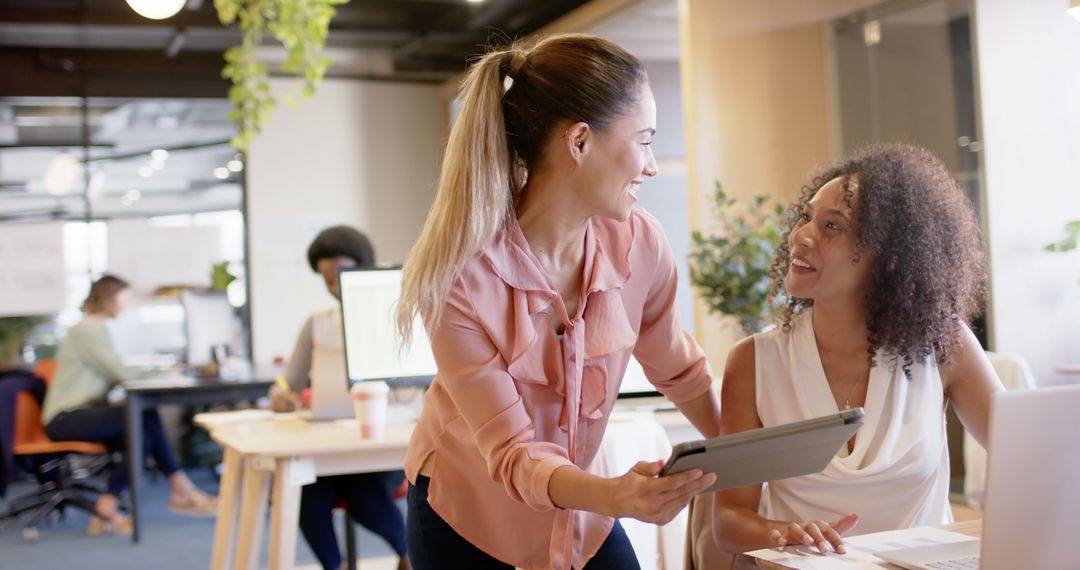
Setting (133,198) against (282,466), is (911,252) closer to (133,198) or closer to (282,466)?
(282,466)

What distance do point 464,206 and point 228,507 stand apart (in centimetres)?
213

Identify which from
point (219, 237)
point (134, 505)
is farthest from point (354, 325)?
point (219, 237)

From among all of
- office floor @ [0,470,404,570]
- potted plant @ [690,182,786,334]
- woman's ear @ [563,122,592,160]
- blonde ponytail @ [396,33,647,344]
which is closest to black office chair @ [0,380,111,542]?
office floor @ [0,470,404,570]

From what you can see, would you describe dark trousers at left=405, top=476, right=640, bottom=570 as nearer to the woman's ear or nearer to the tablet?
the tablet

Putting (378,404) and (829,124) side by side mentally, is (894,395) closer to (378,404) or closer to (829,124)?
(378,404)

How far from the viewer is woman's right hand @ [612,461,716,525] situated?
3.94ft

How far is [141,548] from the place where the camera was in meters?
5.33

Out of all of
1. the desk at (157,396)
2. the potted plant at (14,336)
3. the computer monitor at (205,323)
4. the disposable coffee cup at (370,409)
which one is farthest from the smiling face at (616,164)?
the potted plant at (14,336)

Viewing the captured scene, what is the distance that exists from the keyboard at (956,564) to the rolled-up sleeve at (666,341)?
524mm

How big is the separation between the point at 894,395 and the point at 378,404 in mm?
1554

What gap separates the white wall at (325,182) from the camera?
8.16 m

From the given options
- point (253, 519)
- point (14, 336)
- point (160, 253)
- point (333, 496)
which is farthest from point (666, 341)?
point (14, 336)

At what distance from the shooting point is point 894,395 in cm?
176

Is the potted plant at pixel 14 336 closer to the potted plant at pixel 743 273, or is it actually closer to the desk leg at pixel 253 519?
the desk leg at pixel 253 519
